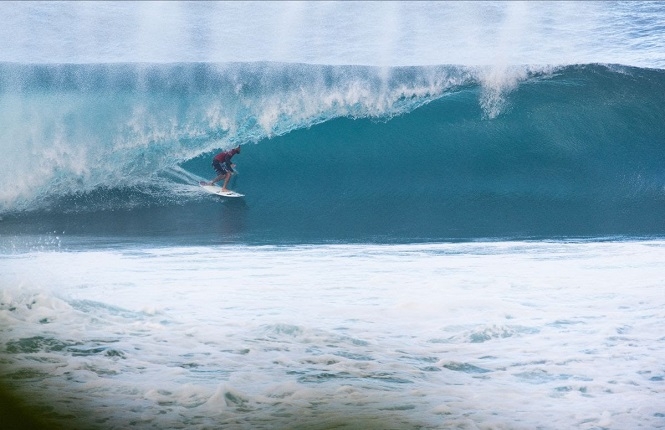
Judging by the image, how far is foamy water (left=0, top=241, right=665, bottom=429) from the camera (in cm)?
376

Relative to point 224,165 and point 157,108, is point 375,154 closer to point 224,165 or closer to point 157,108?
point 224,165

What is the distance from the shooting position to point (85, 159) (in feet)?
15.9

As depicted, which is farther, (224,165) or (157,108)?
(157,108)

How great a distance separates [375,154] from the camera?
5012mm

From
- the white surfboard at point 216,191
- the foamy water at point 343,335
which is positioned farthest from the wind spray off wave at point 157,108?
the foamy water at point 343,335

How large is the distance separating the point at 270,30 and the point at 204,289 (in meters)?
1.59

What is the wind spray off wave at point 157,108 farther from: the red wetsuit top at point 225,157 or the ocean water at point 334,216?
the red wetsuit top at point 225,157

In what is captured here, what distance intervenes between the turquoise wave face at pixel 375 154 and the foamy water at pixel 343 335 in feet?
0.57

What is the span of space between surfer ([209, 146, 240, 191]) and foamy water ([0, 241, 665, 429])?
393 millimetres

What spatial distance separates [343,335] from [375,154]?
1.28 metres

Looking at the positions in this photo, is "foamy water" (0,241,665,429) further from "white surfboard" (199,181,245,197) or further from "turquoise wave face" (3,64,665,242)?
"white surfboard" (199,181,245,197)

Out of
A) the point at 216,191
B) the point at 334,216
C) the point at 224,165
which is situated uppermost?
the point at 224,165

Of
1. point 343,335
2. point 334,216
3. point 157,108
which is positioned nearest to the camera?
point 343,335

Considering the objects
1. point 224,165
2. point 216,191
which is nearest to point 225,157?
point 224,165
